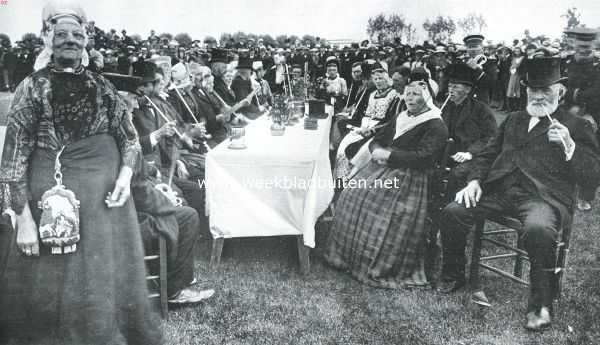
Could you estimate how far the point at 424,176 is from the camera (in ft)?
11.2

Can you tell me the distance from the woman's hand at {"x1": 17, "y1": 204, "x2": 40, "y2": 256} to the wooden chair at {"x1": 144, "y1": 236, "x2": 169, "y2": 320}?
73 centimetres

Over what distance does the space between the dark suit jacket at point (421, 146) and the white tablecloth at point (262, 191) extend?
0.63 m

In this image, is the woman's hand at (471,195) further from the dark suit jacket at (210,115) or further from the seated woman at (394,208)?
the dark suit jacket at (210,115)

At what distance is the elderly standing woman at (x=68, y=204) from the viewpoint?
76.5 inches

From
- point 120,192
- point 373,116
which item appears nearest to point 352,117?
point 373,116

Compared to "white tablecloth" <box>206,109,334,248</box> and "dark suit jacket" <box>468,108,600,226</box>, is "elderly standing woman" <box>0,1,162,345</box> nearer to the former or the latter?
"white tablecloth" <box>206,109,334,248</box>

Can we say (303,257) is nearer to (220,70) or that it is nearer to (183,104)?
(183,104)

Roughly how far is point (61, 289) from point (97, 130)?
0.74 m

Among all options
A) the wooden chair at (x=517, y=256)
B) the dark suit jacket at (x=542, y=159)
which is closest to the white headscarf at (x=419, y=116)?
the dark suit jacket at (x=542, y=159)

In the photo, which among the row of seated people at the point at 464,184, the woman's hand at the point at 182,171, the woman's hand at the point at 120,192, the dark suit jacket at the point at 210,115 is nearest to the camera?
the woman's hand at the point at 120,192

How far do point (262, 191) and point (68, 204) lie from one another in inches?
60.1

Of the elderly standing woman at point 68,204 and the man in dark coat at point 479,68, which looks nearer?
the elderly standing woman at point 68,204

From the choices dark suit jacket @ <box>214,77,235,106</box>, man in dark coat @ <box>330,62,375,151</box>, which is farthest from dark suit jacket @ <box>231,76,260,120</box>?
man in dark coat @ <box>330,62,375,151</box>

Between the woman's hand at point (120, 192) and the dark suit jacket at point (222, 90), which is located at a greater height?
the dark suit jacket at point (222, 90)
